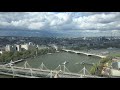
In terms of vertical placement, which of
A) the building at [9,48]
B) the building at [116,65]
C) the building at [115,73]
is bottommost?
the building at [115,73]

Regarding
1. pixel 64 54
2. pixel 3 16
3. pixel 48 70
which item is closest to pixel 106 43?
pixel 64 54

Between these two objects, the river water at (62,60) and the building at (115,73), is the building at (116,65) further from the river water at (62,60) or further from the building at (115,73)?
the river water at (62,60)

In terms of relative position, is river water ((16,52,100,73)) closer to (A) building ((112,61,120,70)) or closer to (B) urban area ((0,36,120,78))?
(B) urban area ((0,36,120,78))

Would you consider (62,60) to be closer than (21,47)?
Yes

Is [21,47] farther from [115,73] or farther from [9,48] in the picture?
[115,73]

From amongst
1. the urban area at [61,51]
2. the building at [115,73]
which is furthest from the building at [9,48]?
the building at [115,73]

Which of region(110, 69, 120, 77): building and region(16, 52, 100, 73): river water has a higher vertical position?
region(16, 52, 100, 73): river water

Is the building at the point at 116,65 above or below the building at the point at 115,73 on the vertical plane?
above

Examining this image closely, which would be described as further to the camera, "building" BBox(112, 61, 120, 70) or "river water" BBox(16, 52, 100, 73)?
"river water" BBox(16, 52, 100, 73)

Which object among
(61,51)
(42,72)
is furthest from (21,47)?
(61,51)

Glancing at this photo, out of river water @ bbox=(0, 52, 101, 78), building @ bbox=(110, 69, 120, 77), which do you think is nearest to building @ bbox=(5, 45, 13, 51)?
river water @ bbox=(0, 52, 101, 78)
